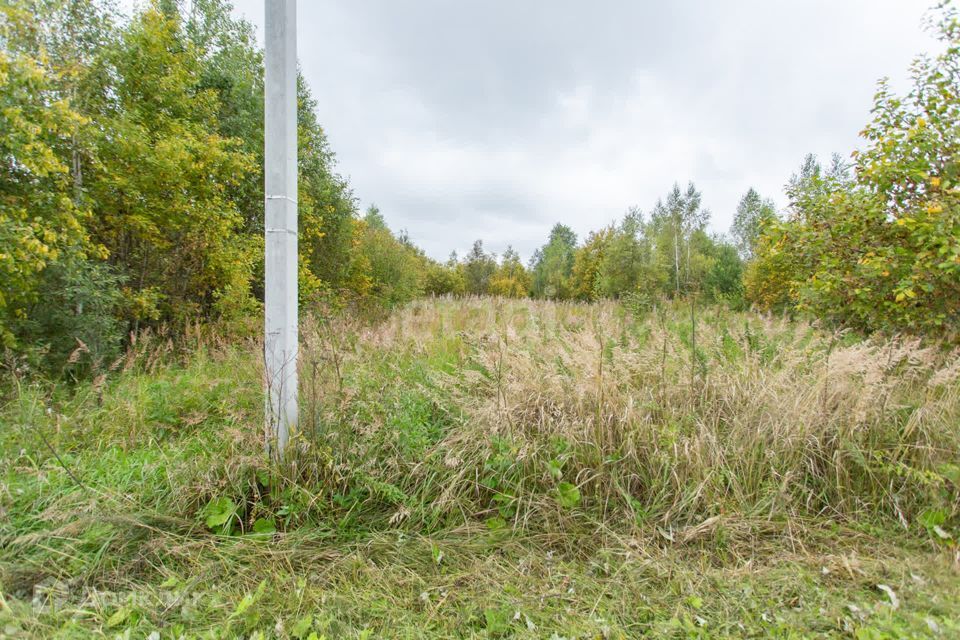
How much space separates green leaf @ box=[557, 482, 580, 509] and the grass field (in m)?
0.02

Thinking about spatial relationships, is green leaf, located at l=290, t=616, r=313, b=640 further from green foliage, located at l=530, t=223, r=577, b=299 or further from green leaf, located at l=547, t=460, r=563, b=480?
green foliage, located at l=530, t=223, r=577, b=299

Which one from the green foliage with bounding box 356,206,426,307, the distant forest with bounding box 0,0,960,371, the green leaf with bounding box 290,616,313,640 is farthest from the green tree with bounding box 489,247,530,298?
the green leaf with bounding box 290,616,313,640

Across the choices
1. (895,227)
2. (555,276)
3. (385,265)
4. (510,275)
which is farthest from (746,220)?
(895,227)

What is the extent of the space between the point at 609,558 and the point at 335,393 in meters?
1.82

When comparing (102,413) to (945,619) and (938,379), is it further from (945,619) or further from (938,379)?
(938,379)

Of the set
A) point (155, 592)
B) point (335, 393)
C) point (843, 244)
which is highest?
point (843, 244)

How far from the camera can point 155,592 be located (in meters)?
1.68

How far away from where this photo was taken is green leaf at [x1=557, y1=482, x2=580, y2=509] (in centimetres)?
215

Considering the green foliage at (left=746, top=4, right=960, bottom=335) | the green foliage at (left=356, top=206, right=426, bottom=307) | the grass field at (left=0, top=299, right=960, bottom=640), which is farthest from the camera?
the green foliage at (left=356, top=206, right=426, bottom=307)

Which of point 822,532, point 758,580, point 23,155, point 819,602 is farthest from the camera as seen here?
point 23,155

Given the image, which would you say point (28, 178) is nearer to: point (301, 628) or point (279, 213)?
point (279, 213)

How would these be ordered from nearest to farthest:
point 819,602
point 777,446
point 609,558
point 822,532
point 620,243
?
point 819,602 < point 609,558 < point 822,532 < point 777,446 < point 620,243

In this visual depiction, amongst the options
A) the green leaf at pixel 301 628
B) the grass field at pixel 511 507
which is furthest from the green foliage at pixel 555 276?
the green leaf at pixel 301 628

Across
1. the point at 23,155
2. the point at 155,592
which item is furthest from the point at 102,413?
the point at 23,155
